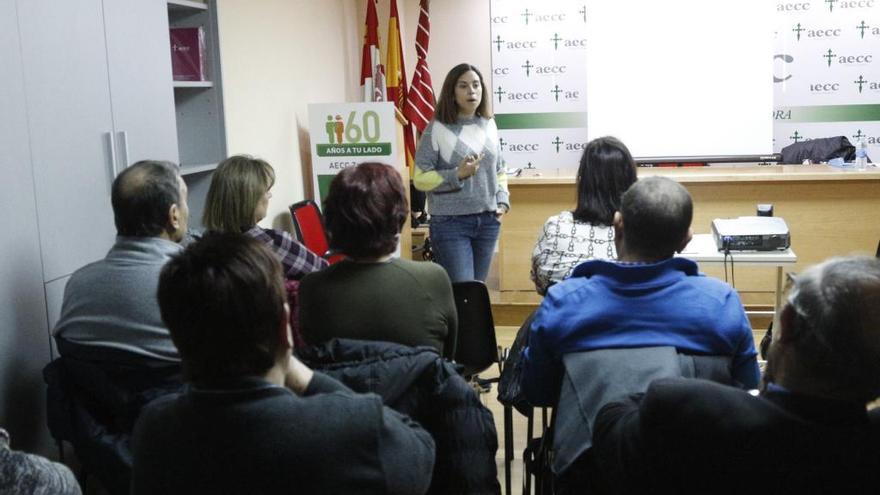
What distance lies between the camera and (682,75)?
5812 millimetres

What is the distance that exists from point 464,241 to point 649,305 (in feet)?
7.43

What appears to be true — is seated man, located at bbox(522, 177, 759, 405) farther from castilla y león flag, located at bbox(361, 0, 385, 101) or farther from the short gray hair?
castilla y león flag, located at bbox(361, 0, 385, 101)

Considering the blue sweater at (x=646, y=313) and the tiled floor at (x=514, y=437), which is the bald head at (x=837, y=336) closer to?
the blue sweater at (x=646, y=313)

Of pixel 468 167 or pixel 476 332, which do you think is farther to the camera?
pixel 468 167

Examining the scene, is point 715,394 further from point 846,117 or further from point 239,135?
point 846,117

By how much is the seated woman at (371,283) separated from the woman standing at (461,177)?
74.4 inches

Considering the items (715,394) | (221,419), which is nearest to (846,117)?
(715,394)

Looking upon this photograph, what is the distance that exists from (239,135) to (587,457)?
10.1ft

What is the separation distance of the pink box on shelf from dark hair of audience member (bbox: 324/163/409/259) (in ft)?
6.84

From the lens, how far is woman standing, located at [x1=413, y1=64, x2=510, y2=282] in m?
3.95

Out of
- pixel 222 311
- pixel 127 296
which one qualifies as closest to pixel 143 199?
pixel 127 296

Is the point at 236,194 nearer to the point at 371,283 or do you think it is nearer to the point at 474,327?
the point at 474,327

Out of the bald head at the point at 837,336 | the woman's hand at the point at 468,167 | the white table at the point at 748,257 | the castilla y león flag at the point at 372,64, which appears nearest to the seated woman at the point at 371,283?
the bald head at the point at 837,336

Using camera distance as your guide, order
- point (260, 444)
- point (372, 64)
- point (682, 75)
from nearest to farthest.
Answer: point (260, 444), point (682, 75), point (372, 64)
